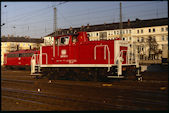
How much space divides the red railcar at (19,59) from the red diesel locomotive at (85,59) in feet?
50.1

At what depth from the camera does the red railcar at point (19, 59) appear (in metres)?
37.1

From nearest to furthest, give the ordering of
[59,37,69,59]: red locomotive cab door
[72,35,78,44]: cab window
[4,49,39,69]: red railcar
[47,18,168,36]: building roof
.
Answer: [72,35,78,44]: cab window < [59,37,69,59]: red locomotive cab door < [4,49,39,69]: red railcar < [47,18,168,36]: building roof

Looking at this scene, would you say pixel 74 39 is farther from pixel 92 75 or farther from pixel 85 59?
pixel 92 75

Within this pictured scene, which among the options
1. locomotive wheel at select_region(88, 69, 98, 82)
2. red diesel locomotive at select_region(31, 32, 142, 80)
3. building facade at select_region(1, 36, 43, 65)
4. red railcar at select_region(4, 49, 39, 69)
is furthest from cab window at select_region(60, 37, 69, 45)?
building facade at select_region(1, 36, 43, 65)

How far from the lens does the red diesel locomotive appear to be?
1680 cm

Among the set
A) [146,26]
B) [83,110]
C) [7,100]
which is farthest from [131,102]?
[146,26]

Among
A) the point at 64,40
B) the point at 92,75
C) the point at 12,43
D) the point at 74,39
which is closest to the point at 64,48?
the point at 64,40

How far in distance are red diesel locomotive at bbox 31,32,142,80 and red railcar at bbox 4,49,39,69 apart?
50.1 ft

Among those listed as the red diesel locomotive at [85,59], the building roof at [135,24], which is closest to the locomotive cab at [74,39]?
the red diesel locomotive at [85,59]

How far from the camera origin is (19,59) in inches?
1572

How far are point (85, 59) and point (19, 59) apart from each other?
24764mm

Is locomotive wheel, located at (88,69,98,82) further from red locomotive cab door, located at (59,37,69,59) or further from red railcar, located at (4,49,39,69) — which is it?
red railcar, located at (4,49,39,69)

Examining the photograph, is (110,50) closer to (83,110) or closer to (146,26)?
(83,110)

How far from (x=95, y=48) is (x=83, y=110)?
978 cm
